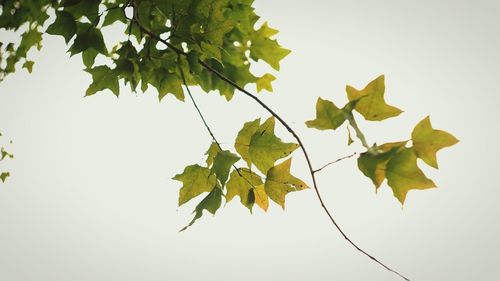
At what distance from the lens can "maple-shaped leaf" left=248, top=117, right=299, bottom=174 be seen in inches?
32.8

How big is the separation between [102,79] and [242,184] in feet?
1.77

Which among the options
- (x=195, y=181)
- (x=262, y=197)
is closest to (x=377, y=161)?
(x=262, y=197)

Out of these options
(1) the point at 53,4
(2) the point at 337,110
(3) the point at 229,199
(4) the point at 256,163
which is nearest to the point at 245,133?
(4) the point at 256,163

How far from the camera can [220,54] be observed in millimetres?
947

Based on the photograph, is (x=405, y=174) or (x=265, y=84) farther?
(x=265, y=84)

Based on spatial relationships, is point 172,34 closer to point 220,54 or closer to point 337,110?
point 220,54

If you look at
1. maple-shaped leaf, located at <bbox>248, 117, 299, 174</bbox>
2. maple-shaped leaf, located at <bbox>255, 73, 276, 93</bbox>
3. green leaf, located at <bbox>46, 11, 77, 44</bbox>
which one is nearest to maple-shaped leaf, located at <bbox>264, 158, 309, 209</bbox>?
maple-shaped leaf, located at <bbox>248, 117, 299, 174</bbox>

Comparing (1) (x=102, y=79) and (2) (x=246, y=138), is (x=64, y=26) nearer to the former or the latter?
(1) (x=102, y=79)

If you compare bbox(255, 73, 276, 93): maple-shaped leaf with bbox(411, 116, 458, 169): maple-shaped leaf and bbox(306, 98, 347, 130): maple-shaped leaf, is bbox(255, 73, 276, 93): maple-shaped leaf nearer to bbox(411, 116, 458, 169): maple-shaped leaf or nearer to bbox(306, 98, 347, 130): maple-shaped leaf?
bbox(306, 98, 347, 130): maple-shaped leaf

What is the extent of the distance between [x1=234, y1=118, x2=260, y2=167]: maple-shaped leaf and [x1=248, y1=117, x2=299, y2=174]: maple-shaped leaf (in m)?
0.03

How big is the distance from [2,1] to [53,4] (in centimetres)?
15

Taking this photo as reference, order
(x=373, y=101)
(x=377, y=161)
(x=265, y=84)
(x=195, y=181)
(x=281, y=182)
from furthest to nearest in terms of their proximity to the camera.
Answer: (x=265, y=84) → (x=195, y=181) → (x=281, y=182) → (x=373, y=101) → (x=377, y=161)

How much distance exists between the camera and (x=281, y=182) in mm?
831

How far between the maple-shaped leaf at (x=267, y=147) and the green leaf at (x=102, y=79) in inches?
19.3
